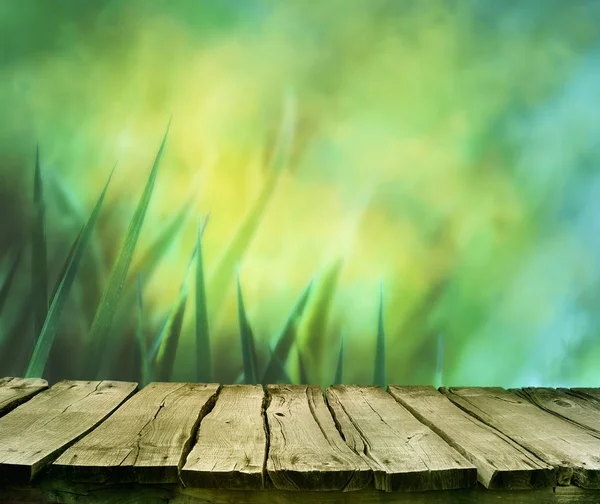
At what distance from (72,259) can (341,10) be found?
1.65 m

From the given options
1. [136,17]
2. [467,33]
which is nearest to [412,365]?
[467,33]

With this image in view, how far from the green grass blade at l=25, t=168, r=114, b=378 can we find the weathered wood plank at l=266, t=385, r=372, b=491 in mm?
1295

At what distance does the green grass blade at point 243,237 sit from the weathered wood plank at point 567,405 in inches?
51.3

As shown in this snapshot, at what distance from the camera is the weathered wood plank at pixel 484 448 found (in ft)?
4.74

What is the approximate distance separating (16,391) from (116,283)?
87 cm

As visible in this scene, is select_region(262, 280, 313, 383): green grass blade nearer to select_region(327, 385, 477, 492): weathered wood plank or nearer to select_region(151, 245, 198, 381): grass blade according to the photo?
select_region(151, 245, 198, 381): grass blade

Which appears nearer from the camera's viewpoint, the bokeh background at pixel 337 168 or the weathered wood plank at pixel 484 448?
the weathered wood plank at pixel 484 448

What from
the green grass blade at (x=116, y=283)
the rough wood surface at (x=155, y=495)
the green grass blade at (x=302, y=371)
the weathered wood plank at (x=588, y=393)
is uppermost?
the green grass blade at (x=116, y=283)

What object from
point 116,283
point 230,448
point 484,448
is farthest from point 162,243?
point 484,448

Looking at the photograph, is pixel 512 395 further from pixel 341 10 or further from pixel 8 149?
pixel 8 149

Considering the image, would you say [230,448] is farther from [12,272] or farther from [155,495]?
[12,272]

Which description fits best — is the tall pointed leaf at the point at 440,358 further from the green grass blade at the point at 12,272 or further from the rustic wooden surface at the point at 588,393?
the green grass blade at the point at 12,272

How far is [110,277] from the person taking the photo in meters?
2.86

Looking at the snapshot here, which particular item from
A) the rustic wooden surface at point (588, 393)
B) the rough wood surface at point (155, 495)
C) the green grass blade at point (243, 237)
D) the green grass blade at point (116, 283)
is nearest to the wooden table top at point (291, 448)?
the rough wood surface at point (155, 495)
